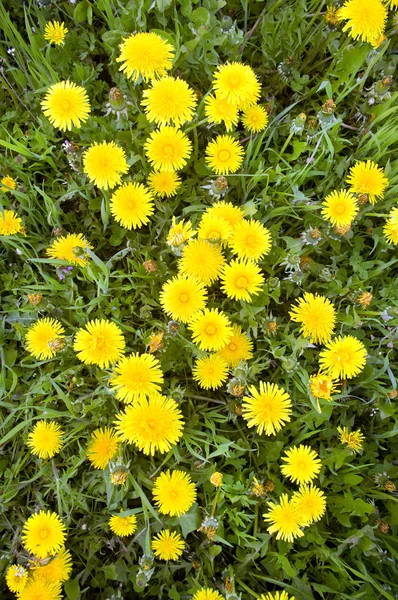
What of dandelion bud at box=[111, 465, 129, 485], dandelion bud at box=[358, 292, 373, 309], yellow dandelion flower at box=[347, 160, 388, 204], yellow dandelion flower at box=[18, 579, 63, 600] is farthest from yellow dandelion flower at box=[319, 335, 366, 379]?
yellow dandelion flower at box=[18, 579, 63, 600]

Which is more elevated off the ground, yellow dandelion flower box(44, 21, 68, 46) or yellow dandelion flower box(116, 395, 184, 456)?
yellow dandelion flower box(44, 21, 68, 46)

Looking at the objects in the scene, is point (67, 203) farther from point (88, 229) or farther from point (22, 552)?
point (22, 552)

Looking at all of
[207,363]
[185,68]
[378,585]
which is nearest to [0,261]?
[207,363]

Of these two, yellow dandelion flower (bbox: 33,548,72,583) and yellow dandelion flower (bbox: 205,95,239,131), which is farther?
yellow dandelion flower (bbox: 205,95,239,131)

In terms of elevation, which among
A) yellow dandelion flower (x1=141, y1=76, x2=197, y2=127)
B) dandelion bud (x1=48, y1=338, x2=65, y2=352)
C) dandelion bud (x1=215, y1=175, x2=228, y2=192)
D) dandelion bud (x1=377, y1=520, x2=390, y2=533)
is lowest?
dandelion bud (x1=377, y1=520, x2=390, y2=533)

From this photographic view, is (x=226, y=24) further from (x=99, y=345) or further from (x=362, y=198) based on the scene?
(x=99, y=345)

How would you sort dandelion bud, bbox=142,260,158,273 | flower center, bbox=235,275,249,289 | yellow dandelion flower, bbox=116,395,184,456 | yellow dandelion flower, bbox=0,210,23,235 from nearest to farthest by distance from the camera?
yellow dandelion flower, bbox=116,395,184,456, flower center, bbox=235,275,249,289, dandelion bud, bbox=142,260,158,273, yellow dandelion flower, bbox=0,210,23,235

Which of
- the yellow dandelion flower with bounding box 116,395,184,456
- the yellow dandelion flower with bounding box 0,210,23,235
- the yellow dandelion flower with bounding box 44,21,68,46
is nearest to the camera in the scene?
the yellow dandelion flower with bounding box 116,395,184,456

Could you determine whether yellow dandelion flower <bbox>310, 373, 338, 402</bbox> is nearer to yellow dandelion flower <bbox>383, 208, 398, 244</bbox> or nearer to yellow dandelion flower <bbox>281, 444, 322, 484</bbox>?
yellow dandelion flower <bbox>281, 444, 322, 484</bbox>
